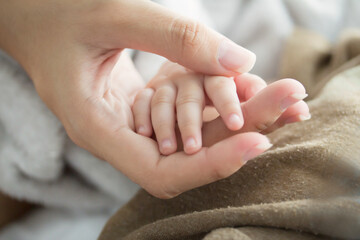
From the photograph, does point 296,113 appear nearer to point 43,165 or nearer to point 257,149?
point 257,149

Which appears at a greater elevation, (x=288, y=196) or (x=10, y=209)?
(x=288, y=196)

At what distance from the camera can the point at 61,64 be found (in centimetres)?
60

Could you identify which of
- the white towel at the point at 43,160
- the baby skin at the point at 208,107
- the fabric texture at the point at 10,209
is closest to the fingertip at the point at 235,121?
the baby skin at the point at 208,107

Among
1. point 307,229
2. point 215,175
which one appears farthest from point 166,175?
point 307,229

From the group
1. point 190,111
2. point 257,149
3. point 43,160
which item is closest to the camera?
point 257,149

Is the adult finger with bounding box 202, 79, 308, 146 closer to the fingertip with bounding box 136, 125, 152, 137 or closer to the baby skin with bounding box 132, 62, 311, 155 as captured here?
the baby skin with bounding box 132, 62, 311, 155

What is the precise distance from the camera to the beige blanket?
0.41 meters

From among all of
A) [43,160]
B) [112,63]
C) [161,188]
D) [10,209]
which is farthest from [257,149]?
[10,209]

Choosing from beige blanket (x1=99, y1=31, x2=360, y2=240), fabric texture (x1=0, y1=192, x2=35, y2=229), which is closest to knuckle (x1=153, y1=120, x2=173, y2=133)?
beige blanket (x1=99, y1=31, x2=360, y2=240)

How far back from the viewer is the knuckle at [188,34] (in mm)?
493

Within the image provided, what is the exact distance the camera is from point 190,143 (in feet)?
1.54

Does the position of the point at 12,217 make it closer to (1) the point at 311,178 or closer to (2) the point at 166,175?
(2) the point at 166,175

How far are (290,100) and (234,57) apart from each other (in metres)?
0.11

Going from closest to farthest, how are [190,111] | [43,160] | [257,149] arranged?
1. [257,149]
2. [190,111]
3. [43,160]
